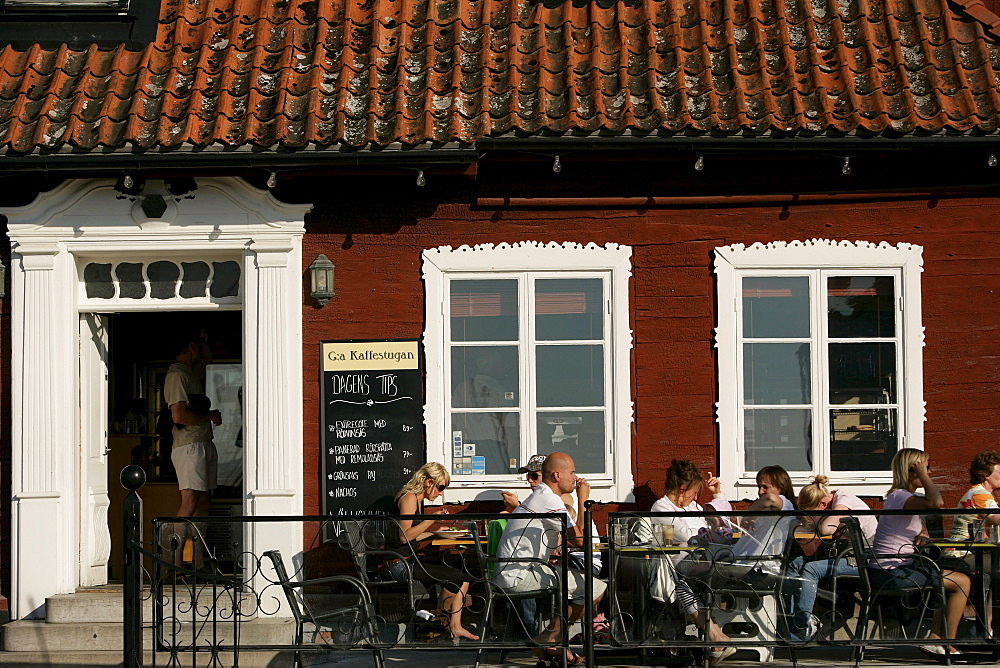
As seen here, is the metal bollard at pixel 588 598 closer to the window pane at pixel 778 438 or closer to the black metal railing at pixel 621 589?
the black metal railing at pixel 621 589

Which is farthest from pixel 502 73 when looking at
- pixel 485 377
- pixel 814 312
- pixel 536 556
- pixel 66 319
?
pixel 536 556

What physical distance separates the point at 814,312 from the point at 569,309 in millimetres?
1776

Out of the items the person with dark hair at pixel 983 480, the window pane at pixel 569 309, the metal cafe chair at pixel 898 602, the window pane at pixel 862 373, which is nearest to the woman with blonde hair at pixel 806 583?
the metal cafe chair at pixel 898 602

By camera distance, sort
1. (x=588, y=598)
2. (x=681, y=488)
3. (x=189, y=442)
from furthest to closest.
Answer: (x=189, y=442), (x=681, y=488), (x=588, y=598)

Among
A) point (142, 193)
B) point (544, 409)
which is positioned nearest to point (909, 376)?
point (544, 409)

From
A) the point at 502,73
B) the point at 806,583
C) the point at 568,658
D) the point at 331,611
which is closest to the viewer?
the point at 806,583

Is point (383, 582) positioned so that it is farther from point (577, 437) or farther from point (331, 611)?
point (577, 437)

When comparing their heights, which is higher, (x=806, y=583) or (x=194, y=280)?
(x=194, y=280)

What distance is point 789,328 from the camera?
929 cm

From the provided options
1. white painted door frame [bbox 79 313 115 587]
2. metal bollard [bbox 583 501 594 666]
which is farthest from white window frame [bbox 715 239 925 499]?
white painted door frame [bbox 79 313 115 587]

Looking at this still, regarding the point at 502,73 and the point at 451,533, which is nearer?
the point at 451,533

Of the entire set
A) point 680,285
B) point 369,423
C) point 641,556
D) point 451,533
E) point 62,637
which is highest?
point 680,285

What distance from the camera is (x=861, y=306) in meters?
9.30

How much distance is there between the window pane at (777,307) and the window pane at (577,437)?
1301 mm
